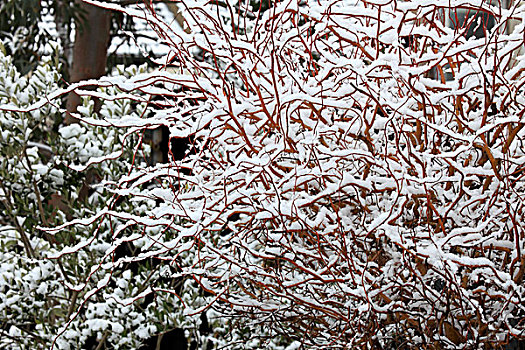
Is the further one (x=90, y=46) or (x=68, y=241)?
(x=90, y=46)

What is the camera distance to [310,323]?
3.35 feet

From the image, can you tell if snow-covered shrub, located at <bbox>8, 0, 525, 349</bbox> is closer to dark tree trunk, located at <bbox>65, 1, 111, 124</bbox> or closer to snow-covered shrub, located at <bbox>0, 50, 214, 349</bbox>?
snow-covered shrub, located at <bbox>0, 50, 214, 349</bbox>

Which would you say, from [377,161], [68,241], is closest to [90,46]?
[68,241]

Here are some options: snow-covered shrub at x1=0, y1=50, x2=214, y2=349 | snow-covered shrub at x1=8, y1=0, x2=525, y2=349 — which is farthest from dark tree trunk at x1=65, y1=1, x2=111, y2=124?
snow-covered shrub at x1=8, y1=0, x2=525, y2=349

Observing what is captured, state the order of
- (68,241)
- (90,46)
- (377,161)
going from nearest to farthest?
(377,161) < (68,241) < (90,46)

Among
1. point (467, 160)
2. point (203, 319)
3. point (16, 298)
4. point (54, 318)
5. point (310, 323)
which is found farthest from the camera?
point (54, 318)

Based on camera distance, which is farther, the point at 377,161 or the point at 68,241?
the point at 68,241

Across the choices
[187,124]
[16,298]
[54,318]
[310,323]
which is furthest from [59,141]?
[310,323]

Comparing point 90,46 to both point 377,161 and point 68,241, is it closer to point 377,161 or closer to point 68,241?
point 68,241

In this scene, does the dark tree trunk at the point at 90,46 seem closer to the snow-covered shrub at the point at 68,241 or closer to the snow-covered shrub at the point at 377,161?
the snow-covered shrub at the point at 68,241

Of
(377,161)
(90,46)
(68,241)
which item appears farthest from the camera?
(90,46)

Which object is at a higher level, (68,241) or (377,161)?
(377,161)

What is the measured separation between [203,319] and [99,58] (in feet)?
4.61

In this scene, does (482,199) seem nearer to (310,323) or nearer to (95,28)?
(310,323)
